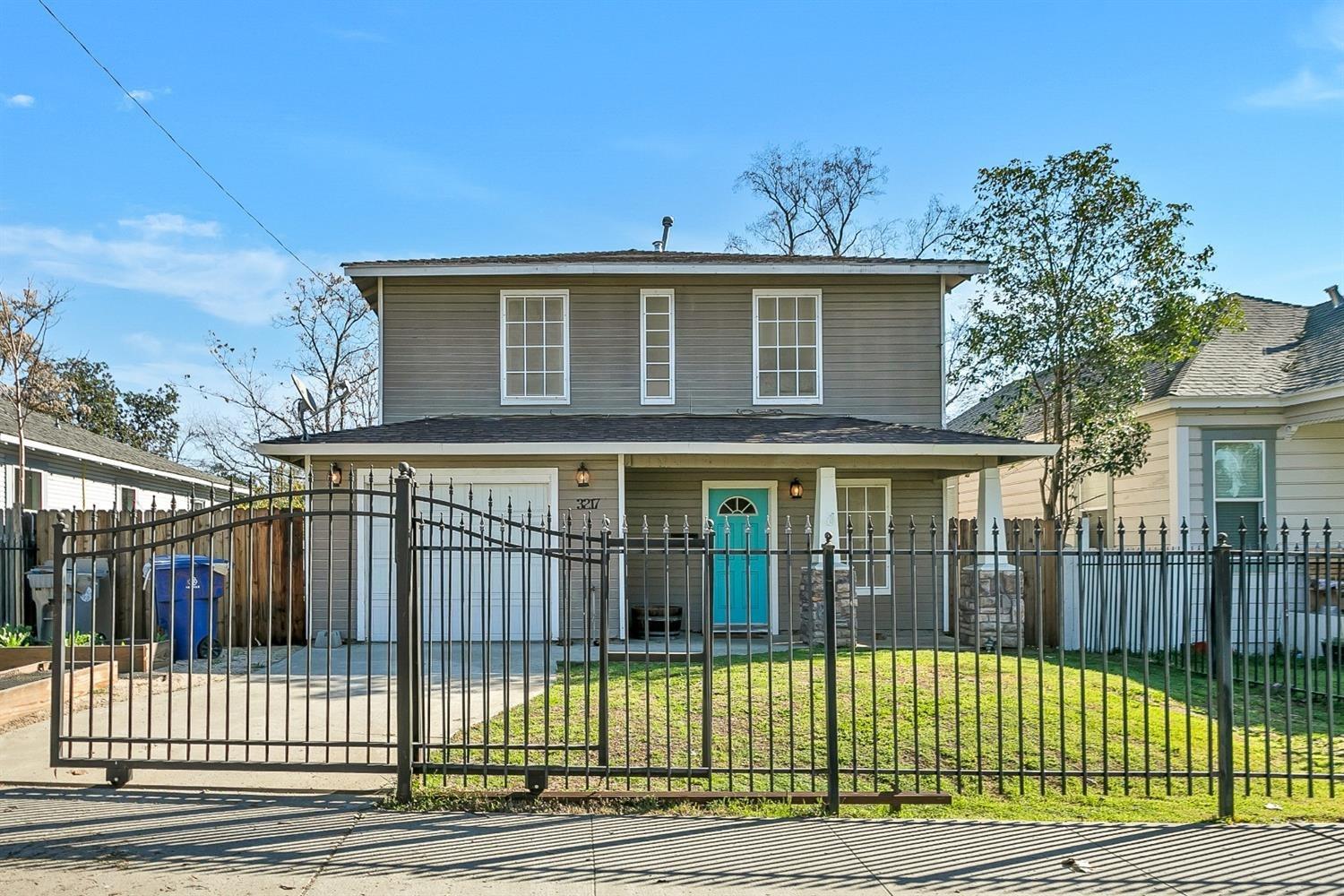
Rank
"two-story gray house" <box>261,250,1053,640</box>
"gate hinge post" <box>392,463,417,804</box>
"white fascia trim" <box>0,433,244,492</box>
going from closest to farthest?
"gate hinge post" <box>392,463,417,804</box>, "two-story gray house" <box>261,250,1053,640</box>, "white fascia trim" <box>0,433,244,492</box>

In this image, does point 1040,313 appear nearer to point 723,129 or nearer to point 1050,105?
point 1050,105

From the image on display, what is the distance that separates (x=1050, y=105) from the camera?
50.3ft

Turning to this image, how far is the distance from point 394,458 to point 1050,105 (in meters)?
10.5

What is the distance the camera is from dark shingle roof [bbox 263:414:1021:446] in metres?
13.7

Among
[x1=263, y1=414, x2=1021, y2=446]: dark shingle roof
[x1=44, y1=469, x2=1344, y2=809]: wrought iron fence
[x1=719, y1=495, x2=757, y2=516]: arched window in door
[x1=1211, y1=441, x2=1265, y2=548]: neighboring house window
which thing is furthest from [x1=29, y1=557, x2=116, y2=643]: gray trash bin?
[x1=1211, y1=441, x2=1265, y2=548]: neighboring house window

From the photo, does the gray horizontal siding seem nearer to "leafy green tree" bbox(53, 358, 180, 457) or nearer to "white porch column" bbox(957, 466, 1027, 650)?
"white porch column" bbox(957, 466, 1027, 650)

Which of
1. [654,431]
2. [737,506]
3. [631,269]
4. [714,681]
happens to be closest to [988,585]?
[737,506]

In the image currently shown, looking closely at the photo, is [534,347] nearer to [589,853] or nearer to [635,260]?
[635,260]

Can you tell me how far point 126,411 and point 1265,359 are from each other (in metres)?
41.7

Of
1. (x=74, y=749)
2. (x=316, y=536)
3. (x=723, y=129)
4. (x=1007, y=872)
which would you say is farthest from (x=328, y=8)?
(x=723, y=129)

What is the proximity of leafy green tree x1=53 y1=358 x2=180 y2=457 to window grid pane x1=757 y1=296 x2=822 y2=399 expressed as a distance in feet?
102

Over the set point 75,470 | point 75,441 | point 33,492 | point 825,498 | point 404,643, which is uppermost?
point 75,441

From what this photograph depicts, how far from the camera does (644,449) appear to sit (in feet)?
44.3

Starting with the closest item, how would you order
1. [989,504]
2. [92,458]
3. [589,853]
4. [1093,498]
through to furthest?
[589,853] < [989,504] < [1093,498] < [92,458]
